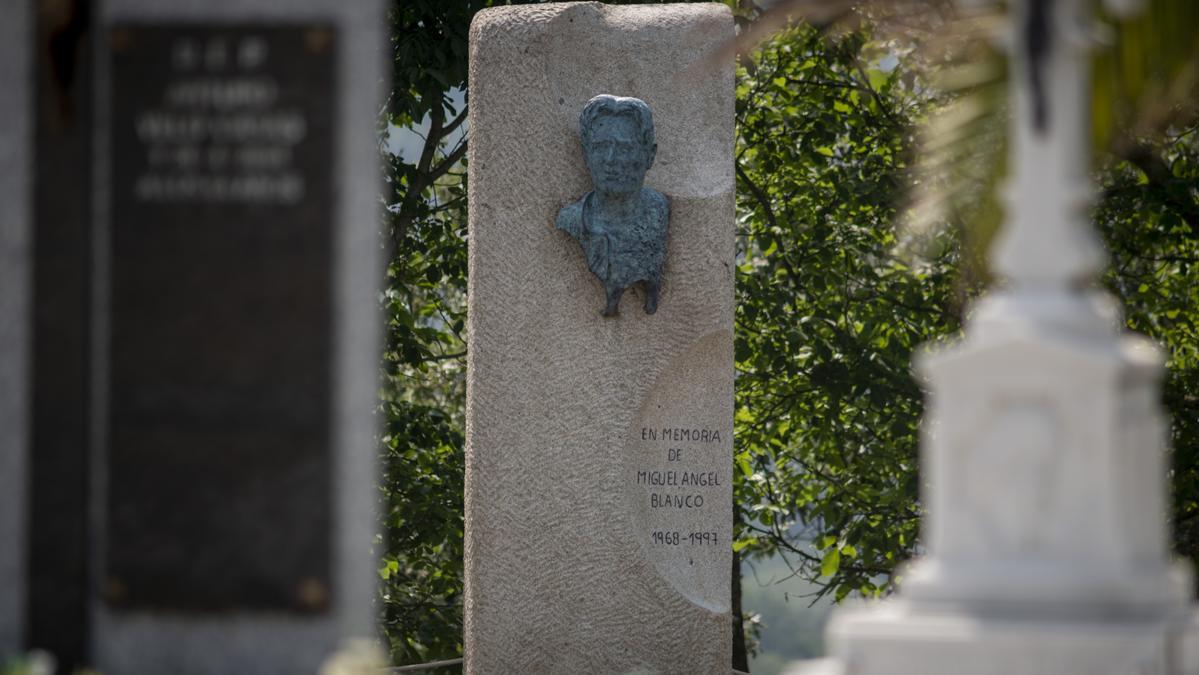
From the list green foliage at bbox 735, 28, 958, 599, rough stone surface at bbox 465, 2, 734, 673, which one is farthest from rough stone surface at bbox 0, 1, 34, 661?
green foliage at bbox 735, 28, 958, 599

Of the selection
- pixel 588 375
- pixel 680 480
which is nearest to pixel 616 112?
pixel 588 375

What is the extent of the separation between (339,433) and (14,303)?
0.84 metres

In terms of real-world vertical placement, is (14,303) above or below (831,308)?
below

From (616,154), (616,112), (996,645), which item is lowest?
(996,645)

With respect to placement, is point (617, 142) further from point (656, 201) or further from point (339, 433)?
point (339, 433)

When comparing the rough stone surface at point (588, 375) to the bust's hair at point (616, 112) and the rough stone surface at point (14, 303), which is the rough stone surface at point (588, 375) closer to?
the bust's hair at point (616, 112)

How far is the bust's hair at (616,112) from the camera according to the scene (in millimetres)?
8219

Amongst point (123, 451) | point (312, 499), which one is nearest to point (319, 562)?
point (312, 499)

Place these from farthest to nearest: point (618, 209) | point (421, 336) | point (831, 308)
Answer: point (421, 336)
point (831, 308)
point (618, 209)

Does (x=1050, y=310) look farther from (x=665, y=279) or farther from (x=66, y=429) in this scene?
(x=665, y=279)

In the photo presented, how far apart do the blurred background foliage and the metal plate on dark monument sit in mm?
7865

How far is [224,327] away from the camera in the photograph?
4.37 metres

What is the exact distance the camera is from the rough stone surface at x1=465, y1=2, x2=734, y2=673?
26.6ft

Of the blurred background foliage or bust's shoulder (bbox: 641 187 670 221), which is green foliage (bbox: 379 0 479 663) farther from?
bust's shoulder (bbox: 641 187 670 221)
